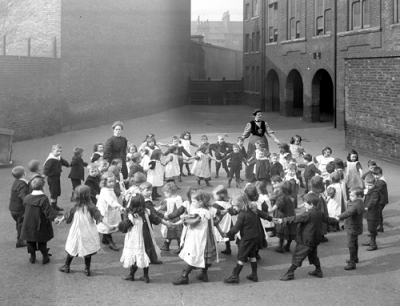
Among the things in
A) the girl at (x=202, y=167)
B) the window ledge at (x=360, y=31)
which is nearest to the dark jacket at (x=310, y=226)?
the girl at (x=202, y=167)

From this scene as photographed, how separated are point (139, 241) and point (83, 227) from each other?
2.84 feet

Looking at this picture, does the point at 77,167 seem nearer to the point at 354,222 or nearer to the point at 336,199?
the point at 336,199

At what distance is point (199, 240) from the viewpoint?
25.1 feet

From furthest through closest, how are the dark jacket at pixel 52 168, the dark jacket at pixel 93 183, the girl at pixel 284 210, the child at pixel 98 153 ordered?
the child at pixel 98 153, the dark jacket at pixel 52 168, the dark jacket at pixel 93 183, the girl at pixel 284 210

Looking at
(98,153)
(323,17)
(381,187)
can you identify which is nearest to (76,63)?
(323,17)

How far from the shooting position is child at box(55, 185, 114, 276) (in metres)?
7.85

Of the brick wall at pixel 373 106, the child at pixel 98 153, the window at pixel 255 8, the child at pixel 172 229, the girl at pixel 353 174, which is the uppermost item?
the window at pixel 255 8

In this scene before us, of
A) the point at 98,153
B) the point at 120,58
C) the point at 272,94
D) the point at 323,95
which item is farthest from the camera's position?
the point at 272,94

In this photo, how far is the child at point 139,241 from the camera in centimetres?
754

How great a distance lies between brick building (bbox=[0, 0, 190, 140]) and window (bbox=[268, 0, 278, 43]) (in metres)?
7.23

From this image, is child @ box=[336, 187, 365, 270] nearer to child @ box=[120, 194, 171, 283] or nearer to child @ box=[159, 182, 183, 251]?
child @ box=[159, 182, 183, 251]

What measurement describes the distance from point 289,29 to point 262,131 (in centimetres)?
2124

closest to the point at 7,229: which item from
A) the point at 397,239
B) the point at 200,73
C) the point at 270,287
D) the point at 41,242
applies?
the point at 41,242

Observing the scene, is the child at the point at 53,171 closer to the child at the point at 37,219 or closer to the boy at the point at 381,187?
the child at the point at 37,219
